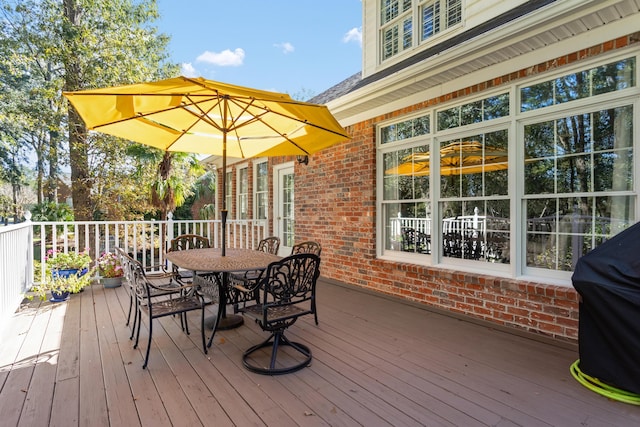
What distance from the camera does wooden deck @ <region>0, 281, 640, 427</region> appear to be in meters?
2.05

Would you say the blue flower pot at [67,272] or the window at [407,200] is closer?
the window at [407,200]

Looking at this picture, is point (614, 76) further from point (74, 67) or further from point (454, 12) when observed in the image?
point (74, 67)

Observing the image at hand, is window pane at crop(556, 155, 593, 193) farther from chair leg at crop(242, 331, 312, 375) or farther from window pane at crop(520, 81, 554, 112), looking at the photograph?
chair leg at crop(242, 331, 312, 375)

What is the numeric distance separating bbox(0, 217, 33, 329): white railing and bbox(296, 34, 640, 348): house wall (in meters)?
4.23

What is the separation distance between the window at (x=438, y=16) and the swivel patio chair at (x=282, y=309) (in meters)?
Result: 3.91

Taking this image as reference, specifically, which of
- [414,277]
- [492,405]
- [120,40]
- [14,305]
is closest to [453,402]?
[492,405]

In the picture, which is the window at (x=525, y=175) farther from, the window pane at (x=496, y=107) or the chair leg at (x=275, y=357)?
the chair leg at (x=275, y=357)

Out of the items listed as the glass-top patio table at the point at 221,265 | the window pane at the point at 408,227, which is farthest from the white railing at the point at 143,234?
the window pane at the point at 408,227

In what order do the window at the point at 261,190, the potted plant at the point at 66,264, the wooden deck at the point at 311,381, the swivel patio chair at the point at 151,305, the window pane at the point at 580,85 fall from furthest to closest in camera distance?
the window at the point at 261,190, the potted plant at the point at 66,264, the window pane at the point at 580,85, the swivel patio chair at the point at 151,305, the wooden deck at the point at 311,381

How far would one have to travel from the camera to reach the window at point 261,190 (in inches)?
323

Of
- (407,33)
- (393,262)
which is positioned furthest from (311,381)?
(407,33)

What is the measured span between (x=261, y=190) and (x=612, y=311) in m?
7.23

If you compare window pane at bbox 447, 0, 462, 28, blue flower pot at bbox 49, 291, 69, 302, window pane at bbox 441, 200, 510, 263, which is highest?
window pane at bbox 447, 0, 462, 28

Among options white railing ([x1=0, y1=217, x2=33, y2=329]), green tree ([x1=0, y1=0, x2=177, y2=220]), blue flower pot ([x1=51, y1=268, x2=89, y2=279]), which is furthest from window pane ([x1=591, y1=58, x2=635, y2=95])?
green tree ([x1=0, y1=0, x2=177, y2=220])
